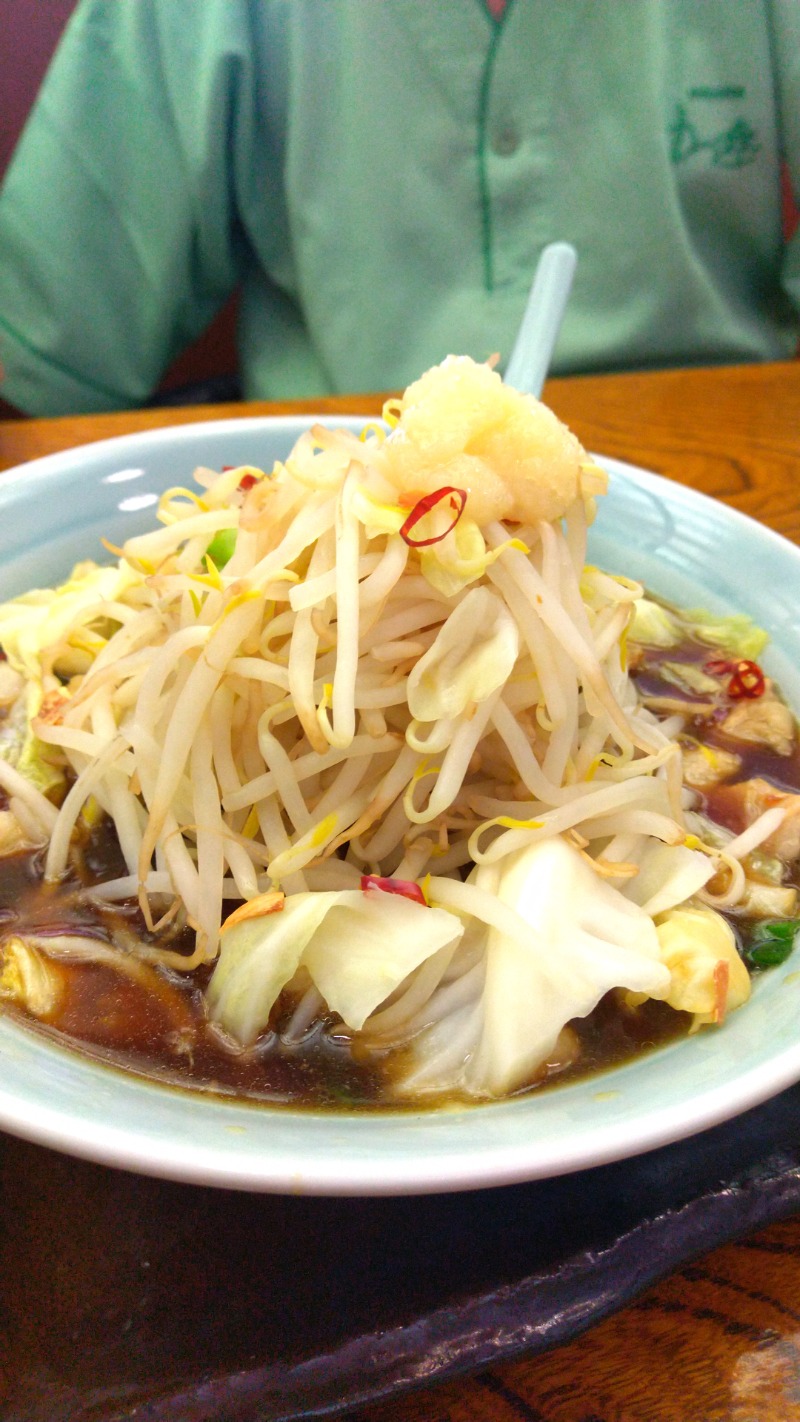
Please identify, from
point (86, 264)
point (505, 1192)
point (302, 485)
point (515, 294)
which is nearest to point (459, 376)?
point (302, 485)

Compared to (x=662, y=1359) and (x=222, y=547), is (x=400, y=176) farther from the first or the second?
(x=662, y=1359)

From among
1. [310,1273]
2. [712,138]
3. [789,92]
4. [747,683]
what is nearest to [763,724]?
[747,683]

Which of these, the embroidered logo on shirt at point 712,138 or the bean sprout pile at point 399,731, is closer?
the bean sprout pile at point 399,731

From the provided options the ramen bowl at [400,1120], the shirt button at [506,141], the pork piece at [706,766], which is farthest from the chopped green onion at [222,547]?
the shirt button at [506,141]

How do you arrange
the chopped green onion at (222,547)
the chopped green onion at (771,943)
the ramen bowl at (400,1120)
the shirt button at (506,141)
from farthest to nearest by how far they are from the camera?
1. the shirt button at (506,141)
2. the chopped green onion at (222,547)
3. the chopped green onion at (771,943)
4. the ramen bowl at (400,1120)

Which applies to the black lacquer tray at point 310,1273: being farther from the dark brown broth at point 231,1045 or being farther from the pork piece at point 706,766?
the pork piece at point 706,766

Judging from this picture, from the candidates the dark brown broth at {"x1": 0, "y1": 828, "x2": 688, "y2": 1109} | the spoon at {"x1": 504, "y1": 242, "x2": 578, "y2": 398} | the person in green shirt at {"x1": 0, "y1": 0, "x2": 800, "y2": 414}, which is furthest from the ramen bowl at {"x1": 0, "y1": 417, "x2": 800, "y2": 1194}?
the person in green shirt at {"x1": 0, "y1": 0, "x2": 800, "y2": 414}

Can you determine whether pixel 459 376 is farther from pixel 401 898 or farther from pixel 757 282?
pixel 757 282
